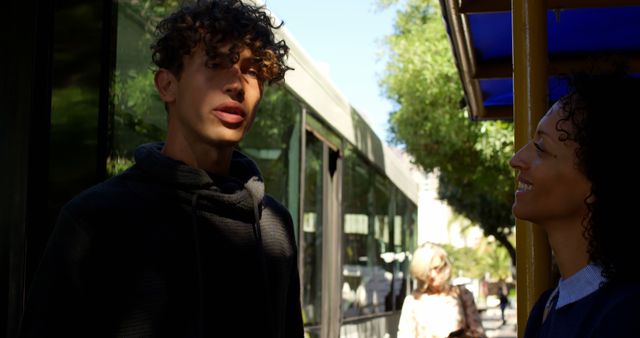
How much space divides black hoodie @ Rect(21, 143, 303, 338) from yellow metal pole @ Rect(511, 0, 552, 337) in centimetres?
114

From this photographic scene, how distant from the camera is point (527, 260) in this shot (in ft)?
10.1

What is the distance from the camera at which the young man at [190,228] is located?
6.10 feet

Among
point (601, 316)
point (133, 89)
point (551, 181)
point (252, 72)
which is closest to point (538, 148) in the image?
point (551, 181)

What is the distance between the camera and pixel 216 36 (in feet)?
6.84

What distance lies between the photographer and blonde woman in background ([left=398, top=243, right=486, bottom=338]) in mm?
7074

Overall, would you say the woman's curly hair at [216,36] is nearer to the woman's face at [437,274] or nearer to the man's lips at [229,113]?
the man's lips at [229,113]

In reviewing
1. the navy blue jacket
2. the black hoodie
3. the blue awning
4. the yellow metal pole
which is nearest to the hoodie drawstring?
the black hoodie

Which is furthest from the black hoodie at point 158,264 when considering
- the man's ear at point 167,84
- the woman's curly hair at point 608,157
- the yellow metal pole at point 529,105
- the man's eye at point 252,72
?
the yellow metal pole at point 529,105

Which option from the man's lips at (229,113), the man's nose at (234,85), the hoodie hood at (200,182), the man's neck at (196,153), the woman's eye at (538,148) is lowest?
the hoodie hood at (200,182)

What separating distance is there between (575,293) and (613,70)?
47 cm

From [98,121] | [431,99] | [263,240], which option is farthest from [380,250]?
[431,99]

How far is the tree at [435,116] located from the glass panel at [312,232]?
1495cm

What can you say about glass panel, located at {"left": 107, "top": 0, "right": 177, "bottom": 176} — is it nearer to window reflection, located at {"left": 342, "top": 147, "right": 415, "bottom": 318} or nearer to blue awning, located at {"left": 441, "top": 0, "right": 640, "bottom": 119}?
blue awning, located at {"left": 441, "top": 0, "right": 640, "bottom": 119}

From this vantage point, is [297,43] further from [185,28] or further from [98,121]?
[185,28]
